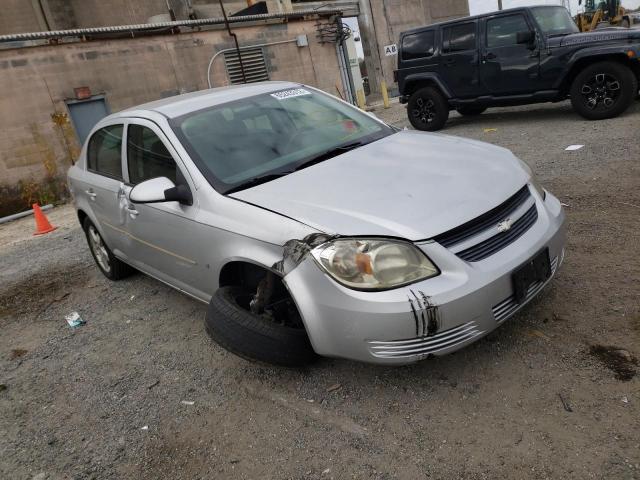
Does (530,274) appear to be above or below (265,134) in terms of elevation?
below

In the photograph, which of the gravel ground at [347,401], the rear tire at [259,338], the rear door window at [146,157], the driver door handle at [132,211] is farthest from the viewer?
the driver door handle at [132,211]

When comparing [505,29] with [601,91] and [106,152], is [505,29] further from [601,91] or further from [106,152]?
[106,152]

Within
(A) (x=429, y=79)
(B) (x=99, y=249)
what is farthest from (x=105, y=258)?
(A) (x=429, y=79)

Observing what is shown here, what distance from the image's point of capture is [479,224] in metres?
2.28

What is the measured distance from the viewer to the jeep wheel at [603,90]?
690 cm

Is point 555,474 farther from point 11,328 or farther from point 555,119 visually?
point 555,119

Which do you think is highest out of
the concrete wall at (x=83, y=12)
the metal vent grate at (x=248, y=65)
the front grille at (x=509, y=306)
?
the concrete wall at (x=83, y=12)

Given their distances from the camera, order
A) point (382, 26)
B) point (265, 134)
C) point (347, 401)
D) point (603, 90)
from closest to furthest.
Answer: point (347, 401), point (265, 134), point (603, 90), point (382, 26)

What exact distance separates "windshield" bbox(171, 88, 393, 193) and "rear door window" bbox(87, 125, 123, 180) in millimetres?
872

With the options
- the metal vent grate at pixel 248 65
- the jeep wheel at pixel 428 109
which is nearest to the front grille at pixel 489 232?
the jeep wheel at pixel 428 109

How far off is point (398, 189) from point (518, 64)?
6.46 m

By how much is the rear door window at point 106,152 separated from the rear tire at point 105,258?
26.3 inches

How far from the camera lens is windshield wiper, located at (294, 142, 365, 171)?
2.88 m

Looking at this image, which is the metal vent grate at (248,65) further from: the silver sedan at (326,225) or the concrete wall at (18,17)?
the silver sedan at (326,225)
